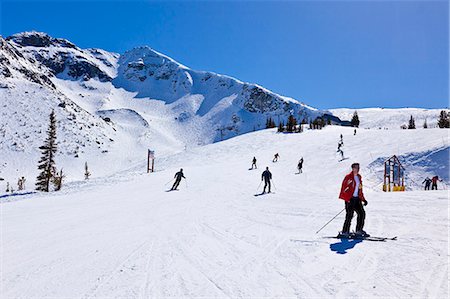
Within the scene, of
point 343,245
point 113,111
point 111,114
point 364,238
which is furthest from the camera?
point 113,111

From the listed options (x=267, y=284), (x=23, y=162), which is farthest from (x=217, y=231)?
(x=23, y=162)

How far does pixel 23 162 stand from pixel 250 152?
5361 cm

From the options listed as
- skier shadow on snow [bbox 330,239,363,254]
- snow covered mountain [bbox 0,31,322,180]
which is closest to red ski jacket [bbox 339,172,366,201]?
skier shadow on snow [bbox 330,239,363,254]

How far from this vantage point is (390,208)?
13.0m

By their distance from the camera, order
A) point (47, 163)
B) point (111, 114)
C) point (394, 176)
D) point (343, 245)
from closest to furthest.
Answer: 1. point (343, 245)
2. point (394, 176)
3. point (47, 163)
4. point (111, 114)

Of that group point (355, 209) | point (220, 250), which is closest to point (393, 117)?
point (355, 209)

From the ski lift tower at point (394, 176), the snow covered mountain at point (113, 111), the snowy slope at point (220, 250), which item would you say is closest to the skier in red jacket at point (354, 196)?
the snowy slope at point (220, 250)

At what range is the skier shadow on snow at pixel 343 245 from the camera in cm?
729

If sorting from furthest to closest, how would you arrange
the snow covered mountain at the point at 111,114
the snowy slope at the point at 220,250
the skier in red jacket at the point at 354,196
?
the snow covered mountain at the point at 111,114, the skier in red jacket at the point at 354,196, the snowy slope at the point at 220,250

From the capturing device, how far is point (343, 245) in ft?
25.3

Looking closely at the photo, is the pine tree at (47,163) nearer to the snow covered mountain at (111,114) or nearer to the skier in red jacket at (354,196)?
the snow covered mountain at (111,114)

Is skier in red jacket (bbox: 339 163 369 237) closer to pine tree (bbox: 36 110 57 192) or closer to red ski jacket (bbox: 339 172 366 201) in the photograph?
red ski jacket (bbox: 339 172 366 201)

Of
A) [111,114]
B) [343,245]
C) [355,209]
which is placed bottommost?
[343,245]

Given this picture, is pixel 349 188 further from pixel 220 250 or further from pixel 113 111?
pixel 113 111
